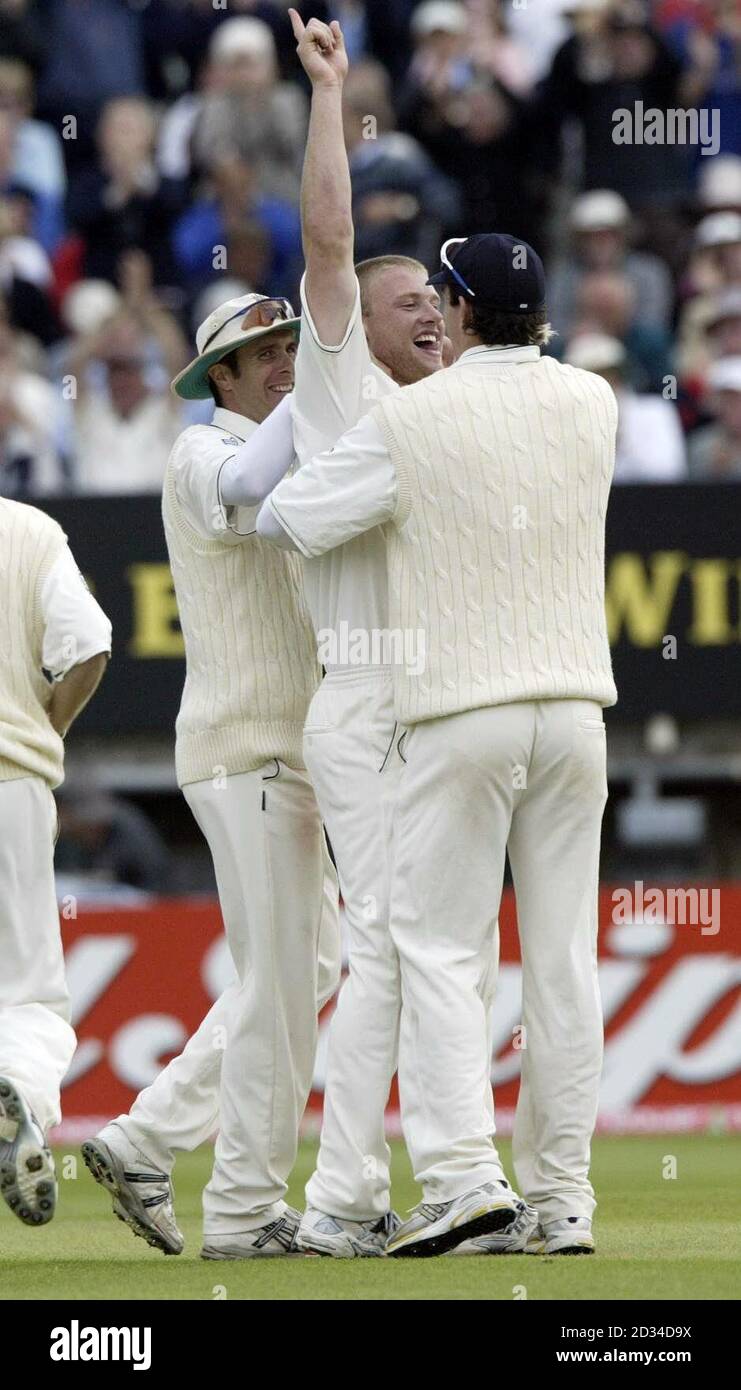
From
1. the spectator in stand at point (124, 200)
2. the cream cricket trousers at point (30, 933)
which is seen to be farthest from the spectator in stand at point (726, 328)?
the cream cricket trousers at point (30, 933)

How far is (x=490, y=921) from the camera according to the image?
5.92m

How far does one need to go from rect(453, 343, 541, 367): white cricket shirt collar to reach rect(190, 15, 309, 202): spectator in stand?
316 inches

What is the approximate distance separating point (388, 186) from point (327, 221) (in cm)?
774

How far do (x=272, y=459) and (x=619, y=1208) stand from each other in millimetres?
2590

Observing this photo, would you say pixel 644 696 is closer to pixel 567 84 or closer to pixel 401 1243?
pixel 567 84

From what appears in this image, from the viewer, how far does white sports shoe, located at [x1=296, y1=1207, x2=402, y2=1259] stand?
590cm

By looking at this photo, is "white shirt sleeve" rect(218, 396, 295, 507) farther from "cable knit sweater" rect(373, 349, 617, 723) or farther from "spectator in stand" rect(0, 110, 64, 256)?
"spectator in stand" rect(0, 110, 64, 256)

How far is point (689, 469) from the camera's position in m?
12.3

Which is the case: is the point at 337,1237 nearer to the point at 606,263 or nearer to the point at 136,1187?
the point at 136,1187

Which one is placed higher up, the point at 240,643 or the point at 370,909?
the point at 240,643

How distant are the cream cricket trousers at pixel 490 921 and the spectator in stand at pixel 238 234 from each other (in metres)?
7.69

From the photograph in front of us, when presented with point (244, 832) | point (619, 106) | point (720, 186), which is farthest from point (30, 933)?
point (619, 106)

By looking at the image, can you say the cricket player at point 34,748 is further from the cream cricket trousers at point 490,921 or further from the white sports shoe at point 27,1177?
the cream cricket trousers at point 490,921

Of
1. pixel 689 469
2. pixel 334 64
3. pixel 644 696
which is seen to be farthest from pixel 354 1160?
pixel 689 469
